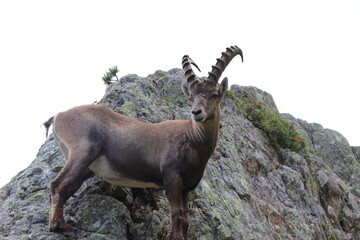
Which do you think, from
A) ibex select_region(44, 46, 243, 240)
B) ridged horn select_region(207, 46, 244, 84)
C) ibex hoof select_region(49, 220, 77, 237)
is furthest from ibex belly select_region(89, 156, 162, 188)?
ridged horn select_region(207, 46, 244, 84)

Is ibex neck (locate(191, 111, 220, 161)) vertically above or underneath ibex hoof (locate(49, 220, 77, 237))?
above

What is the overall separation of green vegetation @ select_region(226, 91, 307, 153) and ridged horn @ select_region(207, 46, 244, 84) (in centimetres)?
699

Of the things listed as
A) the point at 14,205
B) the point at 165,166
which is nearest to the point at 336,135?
the point at 165,166

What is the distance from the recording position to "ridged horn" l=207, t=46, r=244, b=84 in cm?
867

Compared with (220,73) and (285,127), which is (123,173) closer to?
(220,73)

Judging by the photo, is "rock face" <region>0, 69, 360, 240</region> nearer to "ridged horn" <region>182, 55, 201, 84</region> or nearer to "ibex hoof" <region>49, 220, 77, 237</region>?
"ibex hoof" <region>49, 220, 77, 237</region>

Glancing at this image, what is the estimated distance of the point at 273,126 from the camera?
1652cm

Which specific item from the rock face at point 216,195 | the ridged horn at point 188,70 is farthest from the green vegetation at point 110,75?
the ridged horn at point 188,70

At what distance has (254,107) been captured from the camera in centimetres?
1759

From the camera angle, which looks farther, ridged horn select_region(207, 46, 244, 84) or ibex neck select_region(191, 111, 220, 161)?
ridged horn select_region(207, 46, 244, 84)

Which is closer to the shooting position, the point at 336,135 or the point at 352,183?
the point at 352,183

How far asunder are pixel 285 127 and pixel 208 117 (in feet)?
31.1

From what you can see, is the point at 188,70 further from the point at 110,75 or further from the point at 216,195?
the point at 110,75

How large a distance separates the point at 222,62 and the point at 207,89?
1000 millimetres
